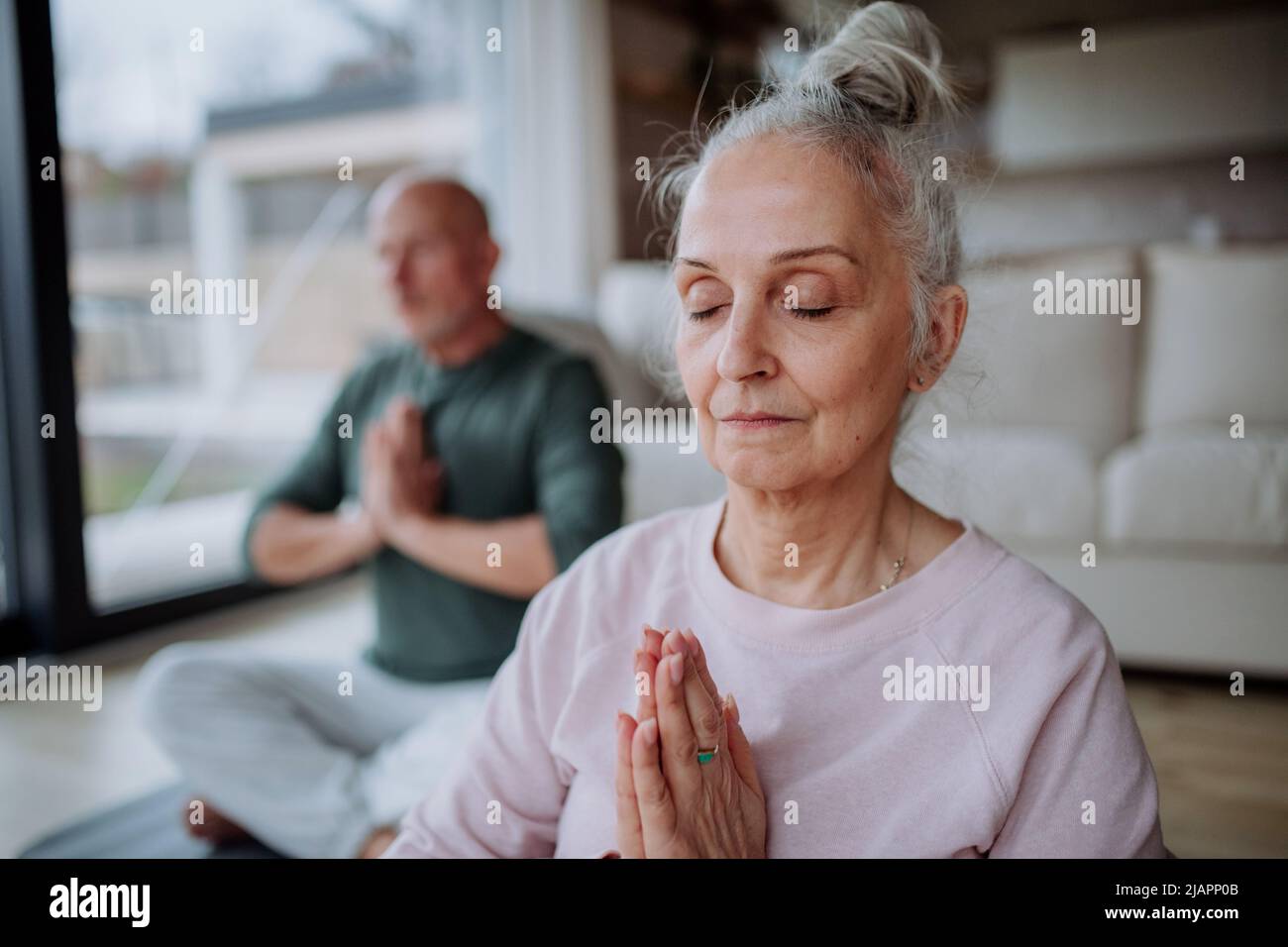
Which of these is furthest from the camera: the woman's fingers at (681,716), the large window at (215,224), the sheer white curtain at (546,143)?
the sheer white curtain at (546,143)

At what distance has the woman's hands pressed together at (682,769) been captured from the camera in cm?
69

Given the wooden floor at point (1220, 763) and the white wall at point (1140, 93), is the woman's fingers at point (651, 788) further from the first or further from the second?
the white wall at point (1140, 93)

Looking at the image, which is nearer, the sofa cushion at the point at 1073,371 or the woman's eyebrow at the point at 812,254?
the woman's eyebrow at the point at 812,254

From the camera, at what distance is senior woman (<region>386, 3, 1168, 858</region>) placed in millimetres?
704

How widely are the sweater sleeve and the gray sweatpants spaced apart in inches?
34.6

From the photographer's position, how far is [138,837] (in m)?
1.61

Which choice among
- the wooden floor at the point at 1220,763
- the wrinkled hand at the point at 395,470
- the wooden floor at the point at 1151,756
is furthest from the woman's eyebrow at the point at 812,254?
the wrinkled hand at the point at 395,470

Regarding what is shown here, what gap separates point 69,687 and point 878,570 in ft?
7.60

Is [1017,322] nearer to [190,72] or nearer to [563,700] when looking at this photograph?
[563,700]

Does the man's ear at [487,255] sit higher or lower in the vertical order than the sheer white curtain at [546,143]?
lower

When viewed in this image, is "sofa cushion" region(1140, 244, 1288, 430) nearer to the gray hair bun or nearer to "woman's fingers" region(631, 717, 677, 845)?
the gray hair bun

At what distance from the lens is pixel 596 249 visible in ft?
11.8

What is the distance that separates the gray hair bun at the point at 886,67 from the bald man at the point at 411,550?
76 cm

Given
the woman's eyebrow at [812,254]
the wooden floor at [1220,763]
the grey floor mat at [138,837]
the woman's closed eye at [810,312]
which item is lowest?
the grey floor mat at [138,837]
